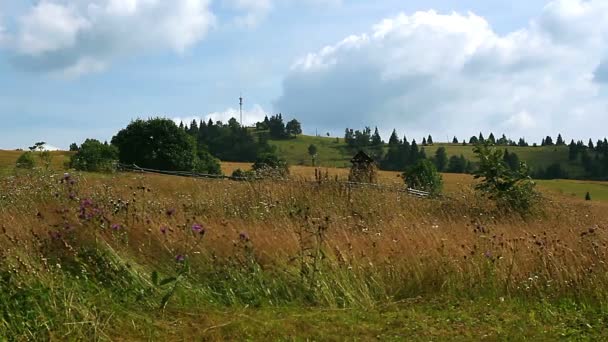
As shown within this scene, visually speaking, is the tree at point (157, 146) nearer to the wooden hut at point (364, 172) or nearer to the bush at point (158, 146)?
the bush at point (158, 146)

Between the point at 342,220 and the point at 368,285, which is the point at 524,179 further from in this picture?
the point at 368,285

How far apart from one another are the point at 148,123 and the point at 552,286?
7002 cm

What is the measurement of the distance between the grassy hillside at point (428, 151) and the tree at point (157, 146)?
52011 mm

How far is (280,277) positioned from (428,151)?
135637 millimetres

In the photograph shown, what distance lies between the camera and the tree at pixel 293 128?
490 feet

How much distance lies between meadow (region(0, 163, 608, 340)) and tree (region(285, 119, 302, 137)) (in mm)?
140603

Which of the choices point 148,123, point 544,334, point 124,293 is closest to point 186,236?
point 124,293

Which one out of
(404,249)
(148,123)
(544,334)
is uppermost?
(148,123)

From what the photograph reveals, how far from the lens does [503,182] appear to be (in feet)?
47.5

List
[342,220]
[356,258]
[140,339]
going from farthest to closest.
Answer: [342,220] → [356,258] → [140,339]

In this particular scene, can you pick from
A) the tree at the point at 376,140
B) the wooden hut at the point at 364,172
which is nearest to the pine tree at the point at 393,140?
the tree at the point at 376,140

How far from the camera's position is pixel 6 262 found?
568 centimetres

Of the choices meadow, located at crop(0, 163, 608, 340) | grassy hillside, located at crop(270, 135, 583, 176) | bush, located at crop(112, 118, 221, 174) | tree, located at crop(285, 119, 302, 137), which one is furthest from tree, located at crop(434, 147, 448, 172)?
meadow, located at crop(0, 163, 608, 340)

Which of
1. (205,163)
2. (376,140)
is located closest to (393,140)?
(376,140)
